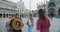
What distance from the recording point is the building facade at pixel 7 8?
2893 mm

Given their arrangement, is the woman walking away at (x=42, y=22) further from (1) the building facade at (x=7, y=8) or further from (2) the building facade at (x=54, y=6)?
(1) the building facade at (x=7, y=8)

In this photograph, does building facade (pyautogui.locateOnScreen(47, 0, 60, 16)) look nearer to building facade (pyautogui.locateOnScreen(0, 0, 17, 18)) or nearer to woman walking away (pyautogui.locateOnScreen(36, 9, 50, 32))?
woman walking away (pyautogui.locateOnScreen(36, 9, 50, 32))

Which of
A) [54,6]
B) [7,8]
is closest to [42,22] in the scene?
[54,6]

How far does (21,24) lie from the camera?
239 centimetres

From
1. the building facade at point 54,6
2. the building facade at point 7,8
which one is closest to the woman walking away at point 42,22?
the building facade at point 54,6

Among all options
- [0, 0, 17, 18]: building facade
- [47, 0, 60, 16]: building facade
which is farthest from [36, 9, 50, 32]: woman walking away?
[0, 0, 17, 18]: building facade

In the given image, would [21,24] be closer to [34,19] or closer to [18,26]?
[18,26]

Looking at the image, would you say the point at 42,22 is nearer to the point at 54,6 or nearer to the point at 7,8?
the point at 54,6

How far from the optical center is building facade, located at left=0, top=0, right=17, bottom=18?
2.89 m

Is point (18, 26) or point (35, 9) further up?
point (35, 9)

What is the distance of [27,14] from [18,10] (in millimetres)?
196

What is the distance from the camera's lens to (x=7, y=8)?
9.91 ft

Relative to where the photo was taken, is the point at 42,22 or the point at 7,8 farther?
the point at 7,8

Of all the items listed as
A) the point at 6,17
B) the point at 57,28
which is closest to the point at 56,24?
the point at 57,28
